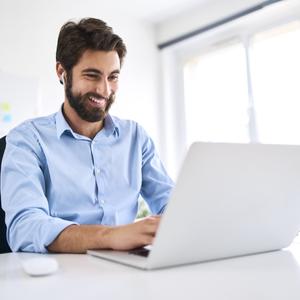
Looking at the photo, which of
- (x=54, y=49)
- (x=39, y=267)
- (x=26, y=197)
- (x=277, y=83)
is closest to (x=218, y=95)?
(x=277, y=83)

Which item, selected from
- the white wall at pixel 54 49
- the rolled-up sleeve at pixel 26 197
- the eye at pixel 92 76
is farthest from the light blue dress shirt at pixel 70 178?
the white wall at pixel 54 49

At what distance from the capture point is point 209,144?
0.60 metres

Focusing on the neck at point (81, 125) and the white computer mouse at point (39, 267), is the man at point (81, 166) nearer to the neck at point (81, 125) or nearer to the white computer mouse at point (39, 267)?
the neck at point (81, 125)

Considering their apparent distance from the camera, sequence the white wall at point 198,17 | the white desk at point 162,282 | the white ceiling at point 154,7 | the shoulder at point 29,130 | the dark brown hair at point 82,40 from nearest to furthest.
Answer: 1. the white desk at point 162,282
2. the shoulder at point 29,130
3. the dark brown hair at point 82,40
4. the white wall at point 198,17
5. the white ceiling at point 154,7

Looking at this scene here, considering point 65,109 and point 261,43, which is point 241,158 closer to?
point 65,109

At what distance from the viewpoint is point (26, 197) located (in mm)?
975

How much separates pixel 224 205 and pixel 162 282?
0.18 metres

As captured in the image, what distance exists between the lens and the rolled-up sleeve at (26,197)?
0.89 metres

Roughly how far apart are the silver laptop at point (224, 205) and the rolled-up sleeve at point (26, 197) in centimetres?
15

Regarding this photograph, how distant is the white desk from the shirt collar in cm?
56

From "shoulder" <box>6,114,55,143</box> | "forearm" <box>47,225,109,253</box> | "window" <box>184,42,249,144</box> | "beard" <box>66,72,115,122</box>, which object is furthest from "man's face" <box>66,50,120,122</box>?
"window" <box>184,42,249,144</box>

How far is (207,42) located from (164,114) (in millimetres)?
726

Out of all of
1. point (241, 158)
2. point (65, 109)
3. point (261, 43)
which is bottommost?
point (241, 158)

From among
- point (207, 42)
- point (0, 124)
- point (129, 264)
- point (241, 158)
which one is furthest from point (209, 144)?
point (207, 42)
